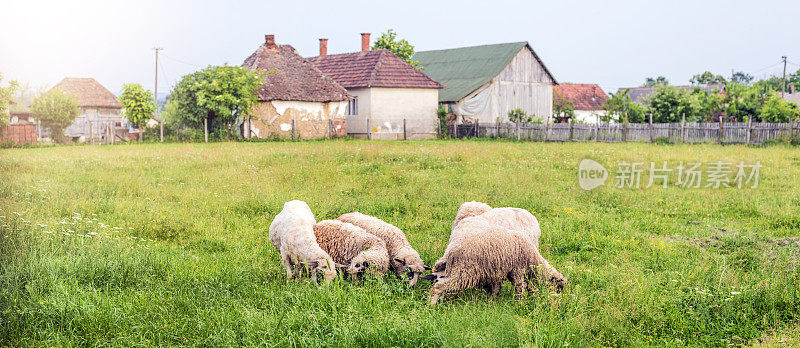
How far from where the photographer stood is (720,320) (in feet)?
18.9

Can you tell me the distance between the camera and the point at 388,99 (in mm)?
37812

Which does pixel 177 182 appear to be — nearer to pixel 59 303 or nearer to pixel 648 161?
pixel 59 303

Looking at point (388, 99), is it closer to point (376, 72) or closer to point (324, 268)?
point (376, 72)

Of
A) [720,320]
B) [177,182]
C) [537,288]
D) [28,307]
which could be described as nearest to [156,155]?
[177,182]

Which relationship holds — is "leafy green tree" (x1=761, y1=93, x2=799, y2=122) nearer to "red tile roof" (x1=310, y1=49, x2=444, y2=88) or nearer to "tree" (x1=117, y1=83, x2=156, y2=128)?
"red tile roof" (x1=310, y1=49, x2=444, y2=88)

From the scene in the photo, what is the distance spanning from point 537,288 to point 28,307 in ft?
16.3

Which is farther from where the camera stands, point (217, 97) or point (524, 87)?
point (524, 87)

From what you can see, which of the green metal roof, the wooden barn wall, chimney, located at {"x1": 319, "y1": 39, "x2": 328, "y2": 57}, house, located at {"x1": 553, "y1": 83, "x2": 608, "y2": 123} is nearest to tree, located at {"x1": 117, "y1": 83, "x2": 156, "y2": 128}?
chimney, located at {"x1": 319, "y1": 39, "x2": 328, "y2": 57}

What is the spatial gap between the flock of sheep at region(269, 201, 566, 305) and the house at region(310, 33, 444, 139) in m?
29.7

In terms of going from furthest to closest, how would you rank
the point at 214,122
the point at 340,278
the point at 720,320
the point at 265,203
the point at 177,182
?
the point at 214,122 < the point at 177,182 < the point at 265,203 < the point at 340,278 < the point at 720,320

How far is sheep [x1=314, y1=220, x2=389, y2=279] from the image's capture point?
6332 mm

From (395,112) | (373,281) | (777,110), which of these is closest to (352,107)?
(395,112)

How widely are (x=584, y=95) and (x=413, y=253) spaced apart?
61.7 meters

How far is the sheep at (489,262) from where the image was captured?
600 centimetres
